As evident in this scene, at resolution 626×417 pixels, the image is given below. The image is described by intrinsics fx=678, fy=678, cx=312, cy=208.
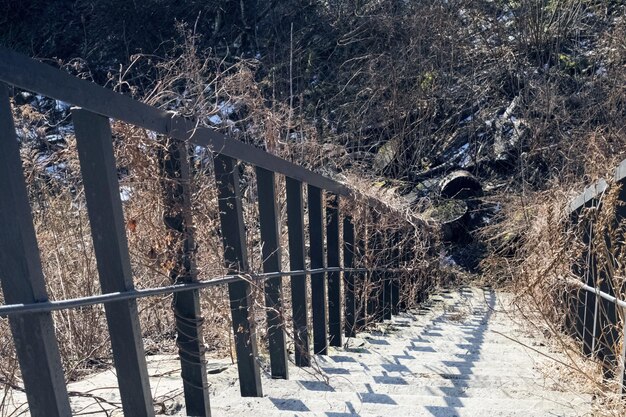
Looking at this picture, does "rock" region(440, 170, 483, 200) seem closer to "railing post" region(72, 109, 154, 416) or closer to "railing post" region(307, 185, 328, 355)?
"railing post" region(307, 185, 328, 355)

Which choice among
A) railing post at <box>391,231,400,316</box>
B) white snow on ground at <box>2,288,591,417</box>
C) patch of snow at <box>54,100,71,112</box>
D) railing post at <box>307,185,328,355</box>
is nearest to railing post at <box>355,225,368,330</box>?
white snow on ground at <box>2,288,591,417</box>

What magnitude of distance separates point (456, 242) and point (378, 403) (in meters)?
11.3

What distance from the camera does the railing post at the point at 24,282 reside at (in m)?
1.53

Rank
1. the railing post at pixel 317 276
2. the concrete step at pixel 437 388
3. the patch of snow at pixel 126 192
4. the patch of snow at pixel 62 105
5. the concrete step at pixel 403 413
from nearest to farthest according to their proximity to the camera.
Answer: the patch of snow at pixel 62 105
the concrete step at pixel 403 413
the patch of snow at pixel 126 192
the concrete step at pixel 437 388
the railing post at pixel 317 276

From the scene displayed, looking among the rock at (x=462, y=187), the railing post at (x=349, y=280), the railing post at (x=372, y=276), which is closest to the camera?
the railing post at (x=349, y=280)

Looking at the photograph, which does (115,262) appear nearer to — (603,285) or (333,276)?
(603,285)

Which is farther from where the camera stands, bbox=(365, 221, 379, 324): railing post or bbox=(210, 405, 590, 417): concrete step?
bbox=(365, 221, 379, 324): railing post

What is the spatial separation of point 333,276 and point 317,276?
68cm

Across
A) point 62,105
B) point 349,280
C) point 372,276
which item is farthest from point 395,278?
point 62,105

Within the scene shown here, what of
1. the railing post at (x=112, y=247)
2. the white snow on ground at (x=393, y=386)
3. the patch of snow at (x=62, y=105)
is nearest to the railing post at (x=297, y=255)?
the white snow on ground at (x=393, y=386)

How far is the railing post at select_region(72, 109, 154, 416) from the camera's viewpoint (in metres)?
1.86

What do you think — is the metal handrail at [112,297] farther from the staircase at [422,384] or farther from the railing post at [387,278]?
the railing post at [387,278]

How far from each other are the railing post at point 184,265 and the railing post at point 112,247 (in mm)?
413

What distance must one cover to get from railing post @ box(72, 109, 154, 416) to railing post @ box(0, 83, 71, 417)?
312 millimetres
